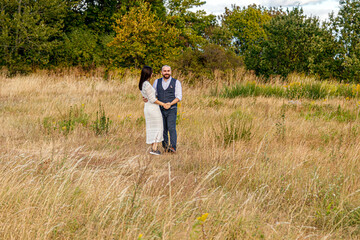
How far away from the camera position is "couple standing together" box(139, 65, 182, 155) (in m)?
5.23

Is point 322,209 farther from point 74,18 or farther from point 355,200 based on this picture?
point 74,18

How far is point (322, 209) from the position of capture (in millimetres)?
2996

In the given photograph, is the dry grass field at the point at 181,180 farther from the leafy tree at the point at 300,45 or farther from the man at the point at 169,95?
the leafy tree at the point at 300,45

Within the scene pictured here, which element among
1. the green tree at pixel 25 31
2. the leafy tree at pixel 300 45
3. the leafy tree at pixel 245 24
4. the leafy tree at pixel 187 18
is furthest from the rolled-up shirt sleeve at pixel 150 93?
the leafy tree at pixel 245 24

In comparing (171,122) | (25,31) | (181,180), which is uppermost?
(25,31)

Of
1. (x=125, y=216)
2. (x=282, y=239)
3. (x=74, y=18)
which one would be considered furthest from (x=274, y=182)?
(x=74, y=18)

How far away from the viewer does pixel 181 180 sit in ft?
12.5

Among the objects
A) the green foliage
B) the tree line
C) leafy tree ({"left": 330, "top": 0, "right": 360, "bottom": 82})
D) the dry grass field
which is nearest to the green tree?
the tree line

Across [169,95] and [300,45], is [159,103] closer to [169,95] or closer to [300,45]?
[169,95]

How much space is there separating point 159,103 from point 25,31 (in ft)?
58.7

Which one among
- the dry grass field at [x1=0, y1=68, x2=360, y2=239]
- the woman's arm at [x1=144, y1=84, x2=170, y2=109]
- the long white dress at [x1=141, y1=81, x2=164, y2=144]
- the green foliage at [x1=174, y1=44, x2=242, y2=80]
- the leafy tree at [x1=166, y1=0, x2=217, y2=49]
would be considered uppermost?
the leafy tree at [x1=166, y1=0, x2=217, y2=49]

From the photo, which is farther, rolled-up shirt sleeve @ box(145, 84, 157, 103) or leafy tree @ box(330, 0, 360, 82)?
leafy tree @ box(330, 0, 360, 82)

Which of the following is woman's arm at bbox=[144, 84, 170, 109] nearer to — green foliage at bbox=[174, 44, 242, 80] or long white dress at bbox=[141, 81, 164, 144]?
long white dress at bbox=[141, 81, 164, 144]

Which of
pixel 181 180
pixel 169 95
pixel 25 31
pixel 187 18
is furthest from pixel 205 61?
pixel 187 18
